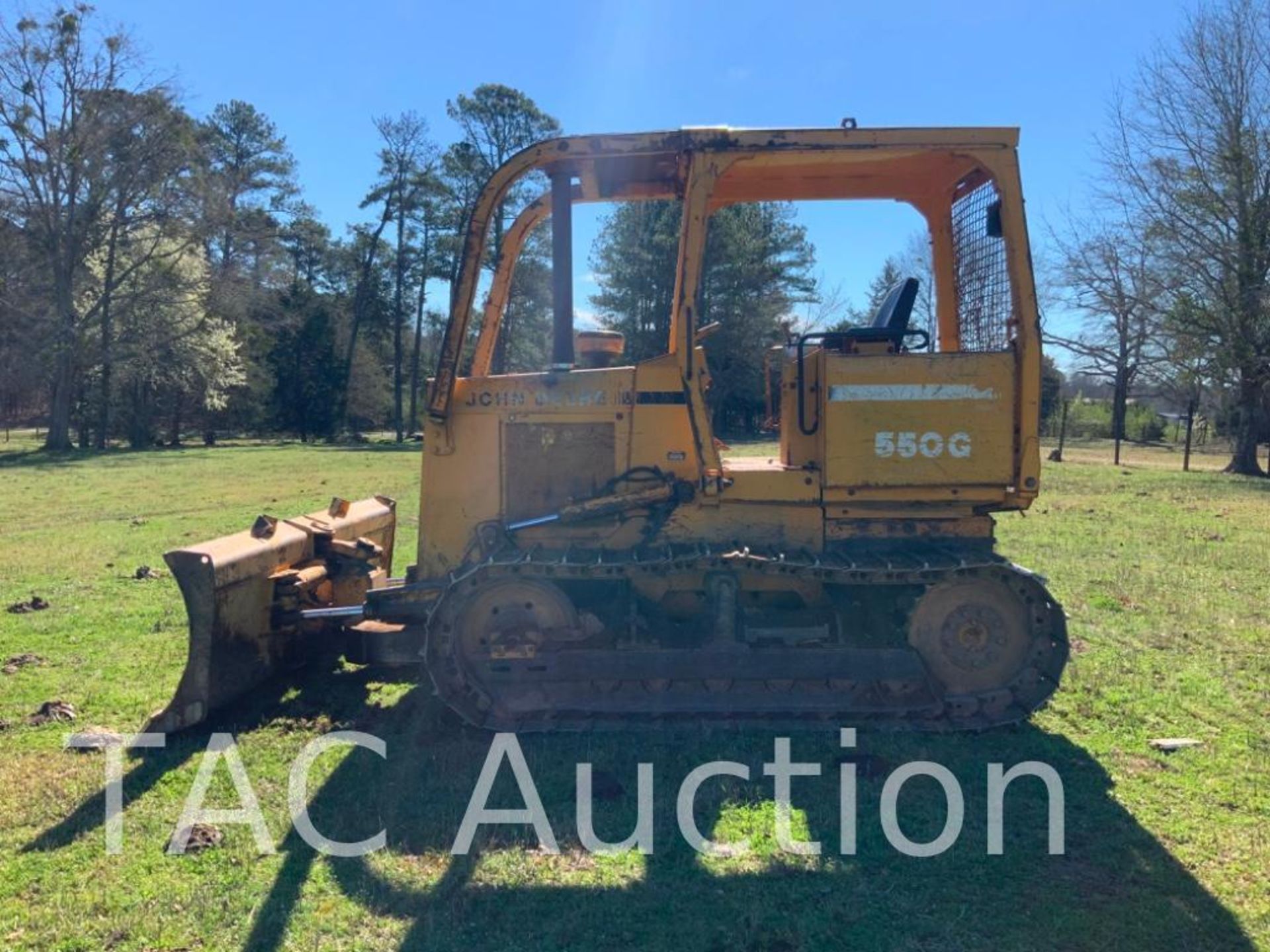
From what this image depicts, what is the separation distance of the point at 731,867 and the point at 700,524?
221 centimetres

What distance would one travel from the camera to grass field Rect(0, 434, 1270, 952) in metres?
3.39

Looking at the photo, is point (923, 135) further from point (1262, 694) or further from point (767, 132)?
point (1262, 694)

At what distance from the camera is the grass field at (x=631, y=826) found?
11.1 ft

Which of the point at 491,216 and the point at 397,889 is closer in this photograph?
the point at 397,889

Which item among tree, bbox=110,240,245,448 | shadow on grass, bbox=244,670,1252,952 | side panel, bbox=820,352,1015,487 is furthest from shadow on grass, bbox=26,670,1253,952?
tree, bbox=110,240,245,448

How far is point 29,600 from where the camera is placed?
8438mm

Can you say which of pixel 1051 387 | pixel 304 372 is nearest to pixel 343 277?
pixel 304 372

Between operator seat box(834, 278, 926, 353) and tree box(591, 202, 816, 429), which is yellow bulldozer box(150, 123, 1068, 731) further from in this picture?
tree box(591, 202, 816, 429)

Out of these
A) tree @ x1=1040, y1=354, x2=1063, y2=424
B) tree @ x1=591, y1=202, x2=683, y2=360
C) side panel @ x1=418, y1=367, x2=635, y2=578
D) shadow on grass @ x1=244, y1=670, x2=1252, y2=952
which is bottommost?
shadow on grass @ x1=244, y1=670, x2=1252, y2=952

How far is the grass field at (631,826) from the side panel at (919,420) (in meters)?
1.52

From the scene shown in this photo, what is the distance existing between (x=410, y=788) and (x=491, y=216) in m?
3.26

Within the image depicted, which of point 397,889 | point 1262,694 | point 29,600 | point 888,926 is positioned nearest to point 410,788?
point 397,889

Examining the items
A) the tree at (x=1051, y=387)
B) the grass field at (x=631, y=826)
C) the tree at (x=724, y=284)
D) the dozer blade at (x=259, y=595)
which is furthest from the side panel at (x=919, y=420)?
the tree at (x=1051, y=387)
